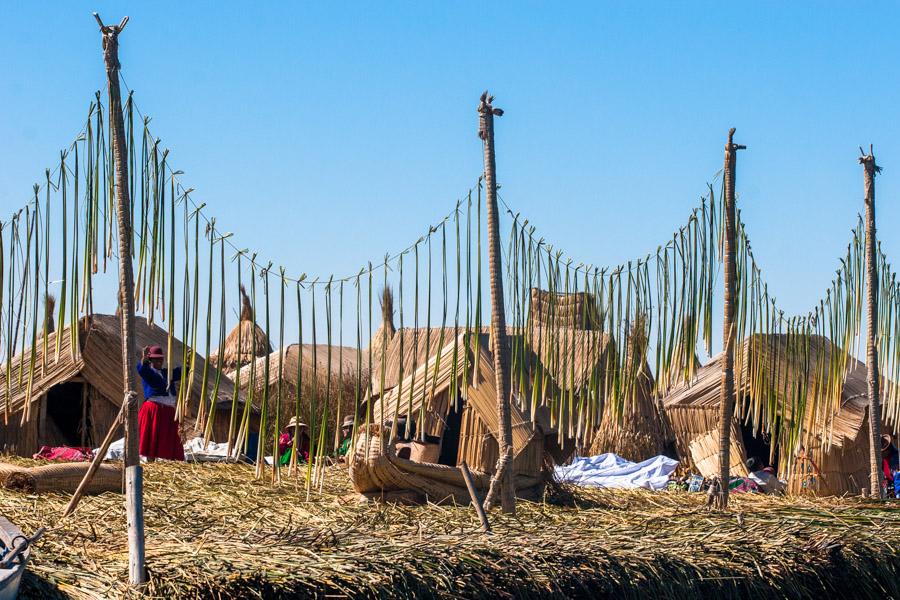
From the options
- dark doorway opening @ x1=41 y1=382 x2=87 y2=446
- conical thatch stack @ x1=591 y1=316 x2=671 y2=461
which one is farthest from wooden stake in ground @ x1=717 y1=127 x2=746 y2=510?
dark doorway opening @ x1=41 y1=382 x2=87 y2=446

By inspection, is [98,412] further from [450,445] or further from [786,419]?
[786,419]

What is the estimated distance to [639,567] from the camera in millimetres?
4715

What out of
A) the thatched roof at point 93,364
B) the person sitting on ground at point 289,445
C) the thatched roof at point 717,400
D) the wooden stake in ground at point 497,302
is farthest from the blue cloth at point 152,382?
the thatched roof at point 717,400

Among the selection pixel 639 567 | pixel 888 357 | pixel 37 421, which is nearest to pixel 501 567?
pixel 639 567

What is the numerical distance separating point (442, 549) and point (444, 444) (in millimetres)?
5971

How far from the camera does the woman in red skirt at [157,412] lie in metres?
8.39

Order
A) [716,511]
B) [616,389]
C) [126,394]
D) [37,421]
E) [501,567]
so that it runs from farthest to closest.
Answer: [37,421] → [616,389] → [716,511] → [126,394] → [501,567]

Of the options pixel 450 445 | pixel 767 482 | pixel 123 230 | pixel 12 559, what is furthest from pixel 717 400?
pixel 12 559

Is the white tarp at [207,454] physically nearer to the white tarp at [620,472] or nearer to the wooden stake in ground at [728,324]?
the white tarp at [620,472]

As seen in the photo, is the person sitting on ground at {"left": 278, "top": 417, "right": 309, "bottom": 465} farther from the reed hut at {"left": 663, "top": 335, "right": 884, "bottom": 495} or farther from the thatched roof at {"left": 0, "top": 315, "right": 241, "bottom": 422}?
the reed hut at {"left": 663, "top": 335, "right": 884, "bottom": 495}

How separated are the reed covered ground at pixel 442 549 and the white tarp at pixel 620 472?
13.0 feet

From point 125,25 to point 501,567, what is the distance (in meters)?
3.23

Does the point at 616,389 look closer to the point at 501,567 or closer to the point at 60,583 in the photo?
the point at 501,567

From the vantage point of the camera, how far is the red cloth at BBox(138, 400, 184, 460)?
28.2ft
